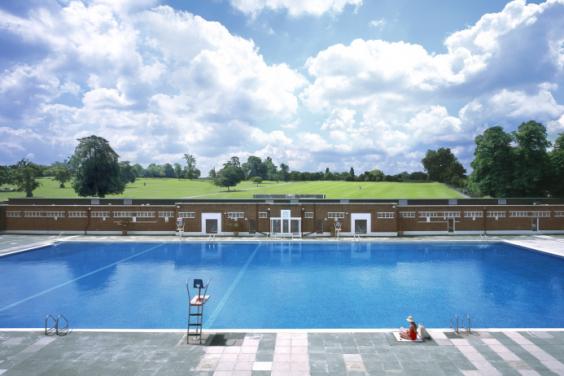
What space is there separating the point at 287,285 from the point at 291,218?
1877 cm

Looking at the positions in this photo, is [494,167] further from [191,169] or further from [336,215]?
[191,169]

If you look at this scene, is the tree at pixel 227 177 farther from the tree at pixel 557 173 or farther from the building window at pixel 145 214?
the tree at pixel 557 173

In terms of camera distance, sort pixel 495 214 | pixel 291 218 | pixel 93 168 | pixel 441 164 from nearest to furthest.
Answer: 1. pixel 291 218
2. pixel 495 214
3. pixel 93 168
4. pixel 441 164

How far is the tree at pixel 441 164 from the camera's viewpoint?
387ft

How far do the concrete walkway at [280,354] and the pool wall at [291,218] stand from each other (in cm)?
2756

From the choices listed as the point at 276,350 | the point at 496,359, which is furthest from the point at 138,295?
the point at 496,359

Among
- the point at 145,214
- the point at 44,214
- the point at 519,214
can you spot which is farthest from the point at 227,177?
the point at 519,214

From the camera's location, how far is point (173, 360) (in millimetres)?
12297

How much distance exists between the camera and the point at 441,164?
→ 404 feet

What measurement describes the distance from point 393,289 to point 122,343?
15.8 meters

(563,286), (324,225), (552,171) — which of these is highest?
(552,171)

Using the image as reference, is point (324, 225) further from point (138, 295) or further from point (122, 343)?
point (122, 343)

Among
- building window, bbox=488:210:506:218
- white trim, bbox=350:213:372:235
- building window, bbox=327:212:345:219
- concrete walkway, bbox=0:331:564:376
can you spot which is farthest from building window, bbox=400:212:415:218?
concrete walkway, bbox=0:331:564:376

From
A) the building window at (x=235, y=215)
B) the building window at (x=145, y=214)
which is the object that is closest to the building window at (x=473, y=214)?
the building window at (x=235, y=215)
